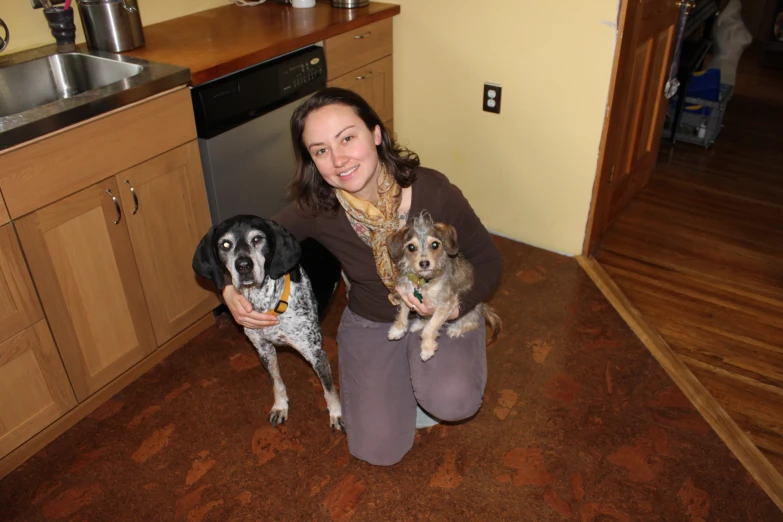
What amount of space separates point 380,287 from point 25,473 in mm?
1421

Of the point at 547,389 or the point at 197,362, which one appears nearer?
the point at 547,389

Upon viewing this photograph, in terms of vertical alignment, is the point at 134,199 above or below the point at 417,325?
above

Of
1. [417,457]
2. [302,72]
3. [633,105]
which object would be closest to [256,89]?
[302,72]

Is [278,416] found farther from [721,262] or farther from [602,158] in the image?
[721,262]

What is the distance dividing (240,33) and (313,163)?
1.22 m

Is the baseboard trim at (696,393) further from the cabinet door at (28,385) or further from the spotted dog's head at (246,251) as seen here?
the cabinet door at (28,385)

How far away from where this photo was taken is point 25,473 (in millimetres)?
2334

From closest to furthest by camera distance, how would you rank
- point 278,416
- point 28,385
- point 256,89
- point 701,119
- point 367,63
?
point 28,385, point 278,416, point 256,89, point 367,63, point 701,119

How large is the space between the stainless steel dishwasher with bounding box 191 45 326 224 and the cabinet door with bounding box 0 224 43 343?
31.8 inches

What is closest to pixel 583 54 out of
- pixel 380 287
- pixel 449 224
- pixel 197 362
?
pixel 449 224

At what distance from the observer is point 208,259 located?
6.75 feet

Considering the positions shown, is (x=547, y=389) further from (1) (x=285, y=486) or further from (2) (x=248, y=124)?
(2) (x=248, y=124)

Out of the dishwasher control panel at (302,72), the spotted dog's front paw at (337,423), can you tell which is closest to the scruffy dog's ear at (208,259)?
the spotted dog's front paw at (337,423)

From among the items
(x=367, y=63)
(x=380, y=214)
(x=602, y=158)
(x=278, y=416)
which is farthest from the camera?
(x=367, y=63)
